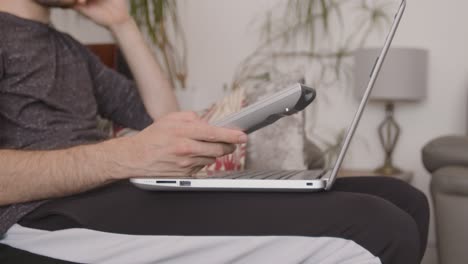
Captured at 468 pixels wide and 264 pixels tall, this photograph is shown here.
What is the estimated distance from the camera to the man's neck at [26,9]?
3.43 ft

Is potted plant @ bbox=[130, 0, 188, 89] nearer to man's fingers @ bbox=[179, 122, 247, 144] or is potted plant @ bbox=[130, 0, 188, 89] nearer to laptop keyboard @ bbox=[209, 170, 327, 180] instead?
laptop keyboard @ bbox=[209, 170, 327, 180]

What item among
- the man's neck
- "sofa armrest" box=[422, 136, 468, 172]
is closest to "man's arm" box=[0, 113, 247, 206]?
the man's neck

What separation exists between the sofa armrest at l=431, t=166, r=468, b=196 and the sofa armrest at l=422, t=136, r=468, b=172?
0.08 m

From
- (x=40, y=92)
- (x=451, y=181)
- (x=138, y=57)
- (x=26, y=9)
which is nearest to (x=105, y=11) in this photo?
→ (x=138, y=57)

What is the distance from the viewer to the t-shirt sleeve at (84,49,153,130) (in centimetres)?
128

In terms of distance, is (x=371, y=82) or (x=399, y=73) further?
(x=399, y=73)

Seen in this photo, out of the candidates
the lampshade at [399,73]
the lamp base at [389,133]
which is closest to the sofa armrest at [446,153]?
the lampshade at [399,73]

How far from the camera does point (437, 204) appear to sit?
152 cm

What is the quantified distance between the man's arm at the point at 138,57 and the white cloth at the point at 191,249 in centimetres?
62

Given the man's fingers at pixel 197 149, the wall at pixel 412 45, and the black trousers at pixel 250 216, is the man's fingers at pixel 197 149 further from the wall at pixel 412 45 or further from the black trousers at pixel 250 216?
the wall at pixel 412 45

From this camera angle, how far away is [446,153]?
5.37 feet

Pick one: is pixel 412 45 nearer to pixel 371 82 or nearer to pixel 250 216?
pixel 371 82

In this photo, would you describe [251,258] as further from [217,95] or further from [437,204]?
[217,95]

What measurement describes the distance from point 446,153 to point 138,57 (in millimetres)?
994
